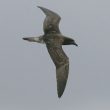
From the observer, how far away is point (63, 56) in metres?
51.1

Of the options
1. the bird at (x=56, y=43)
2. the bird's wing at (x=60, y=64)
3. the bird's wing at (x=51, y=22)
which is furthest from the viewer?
the bird's wing at (x=51, y=22)

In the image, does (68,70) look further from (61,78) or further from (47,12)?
(47,12)

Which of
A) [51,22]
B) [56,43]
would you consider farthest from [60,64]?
[51,22]

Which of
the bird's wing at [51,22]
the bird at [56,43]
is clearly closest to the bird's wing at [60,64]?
the bird at [56,43]

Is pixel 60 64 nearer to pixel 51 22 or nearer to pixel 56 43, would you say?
pixel 56 43

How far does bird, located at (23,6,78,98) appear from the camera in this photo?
163 ft

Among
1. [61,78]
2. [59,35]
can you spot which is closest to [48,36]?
[59,35]

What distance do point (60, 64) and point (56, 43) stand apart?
2.25 m

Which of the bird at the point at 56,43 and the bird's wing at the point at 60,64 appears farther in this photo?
the bird at the point at 56,43

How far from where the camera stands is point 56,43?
52375 millimetres

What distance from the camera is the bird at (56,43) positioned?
4978cm

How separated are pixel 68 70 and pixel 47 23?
5.95 m

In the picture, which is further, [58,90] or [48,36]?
[48,36]

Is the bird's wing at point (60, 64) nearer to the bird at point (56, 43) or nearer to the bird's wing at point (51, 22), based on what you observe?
the bird at point (56, 43)
